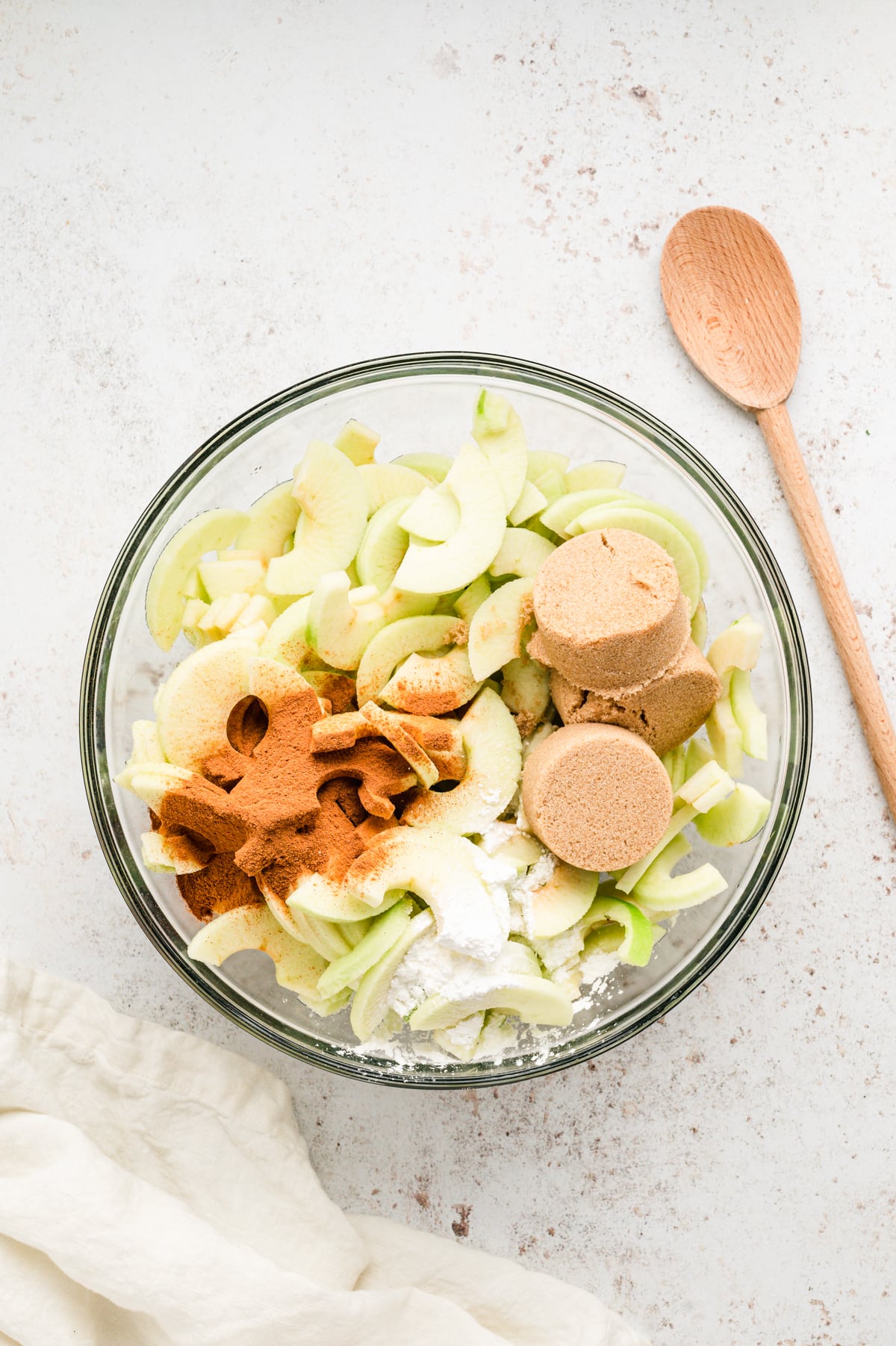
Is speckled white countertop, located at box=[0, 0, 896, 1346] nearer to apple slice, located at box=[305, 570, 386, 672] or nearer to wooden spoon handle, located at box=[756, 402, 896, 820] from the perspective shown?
wooden spoon handle, located at box=[756, 402, 896, 820]

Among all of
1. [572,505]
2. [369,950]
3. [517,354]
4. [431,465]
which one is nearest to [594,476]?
[572,505]

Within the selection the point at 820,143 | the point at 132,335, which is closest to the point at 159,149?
the point at 132,335

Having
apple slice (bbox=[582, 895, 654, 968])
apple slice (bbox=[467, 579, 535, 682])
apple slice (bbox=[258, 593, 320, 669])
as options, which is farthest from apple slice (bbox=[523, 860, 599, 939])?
apple slice (bbox=[258, 593, 320, 669])

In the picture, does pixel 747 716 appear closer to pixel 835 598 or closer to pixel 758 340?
pixel 835 598

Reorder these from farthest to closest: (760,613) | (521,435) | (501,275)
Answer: (501,275)
(760,613)
(521,435)

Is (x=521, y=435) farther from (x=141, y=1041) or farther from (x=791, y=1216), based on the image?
(x=791, y=1216)

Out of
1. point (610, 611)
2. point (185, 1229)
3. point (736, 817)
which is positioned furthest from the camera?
point (185, 1229)
